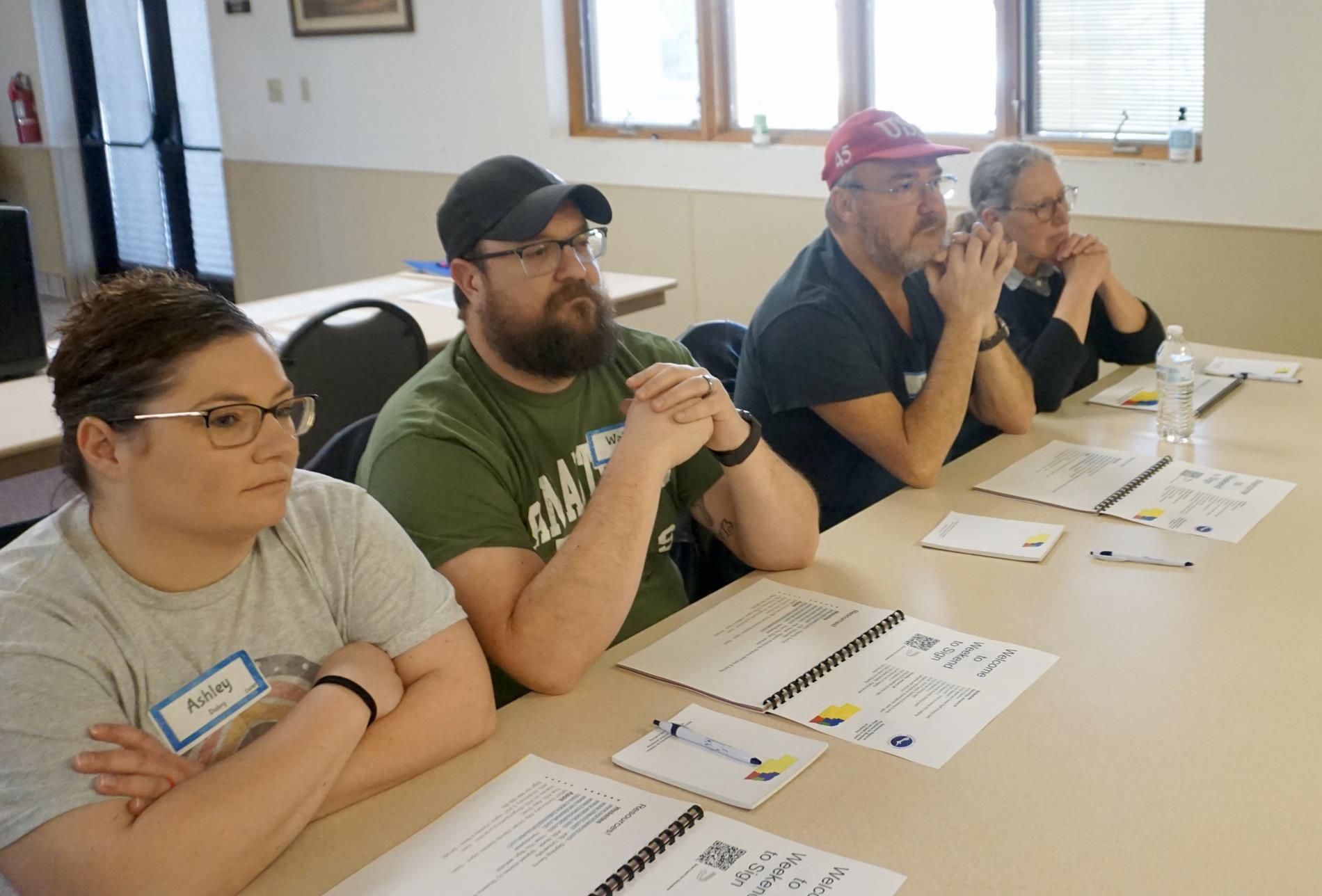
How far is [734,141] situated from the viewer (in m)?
4.79

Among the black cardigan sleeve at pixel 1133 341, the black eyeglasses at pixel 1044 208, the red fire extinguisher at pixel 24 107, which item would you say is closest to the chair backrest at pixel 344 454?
the black eyeglasses at pixel 1044 208

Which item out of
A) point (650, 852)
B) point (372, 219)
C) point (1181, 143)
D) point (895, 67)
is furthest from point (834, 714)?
point (372, 219)

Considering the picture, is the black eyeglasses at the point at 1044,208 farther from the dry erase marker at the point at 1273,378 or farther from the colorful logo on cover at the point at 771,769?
the colorful logo on cover at the point at 771,769

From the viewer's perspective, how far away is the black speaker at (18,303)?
2.93m

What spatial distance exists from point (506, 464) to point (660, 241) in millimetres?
3534

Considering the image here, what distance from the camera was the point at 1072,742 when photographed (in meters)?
1.28

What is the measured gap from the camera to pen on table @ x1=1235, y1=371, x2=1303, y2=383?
2.66m

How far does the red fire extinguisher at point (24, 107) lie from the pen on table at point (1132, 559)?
7296mm

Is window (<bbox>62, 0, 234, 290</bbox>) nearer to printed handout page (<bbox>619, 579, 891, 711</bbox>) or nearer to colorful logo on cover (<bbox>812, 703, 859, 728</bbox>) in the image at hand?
printed handout page (<bbox>619, 579, 891, 711</bbox>)

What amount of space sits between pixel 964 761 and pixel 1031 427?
1314 mm

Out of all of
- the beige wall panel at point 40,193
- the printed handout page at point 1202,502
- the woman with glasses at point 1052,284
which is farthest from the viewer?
the beige wall panel at point 40,193

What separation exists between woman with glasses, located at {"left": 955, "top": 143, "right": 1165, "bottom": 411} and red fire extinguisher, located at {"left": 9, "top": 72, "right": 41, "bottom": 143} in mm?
6392

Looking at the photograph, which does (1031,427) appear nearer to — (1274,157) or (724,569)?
(724,569)

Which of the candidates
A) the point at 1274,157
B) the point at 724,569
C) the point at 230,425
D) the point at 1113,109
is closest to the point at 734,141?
the point at 1113,109
